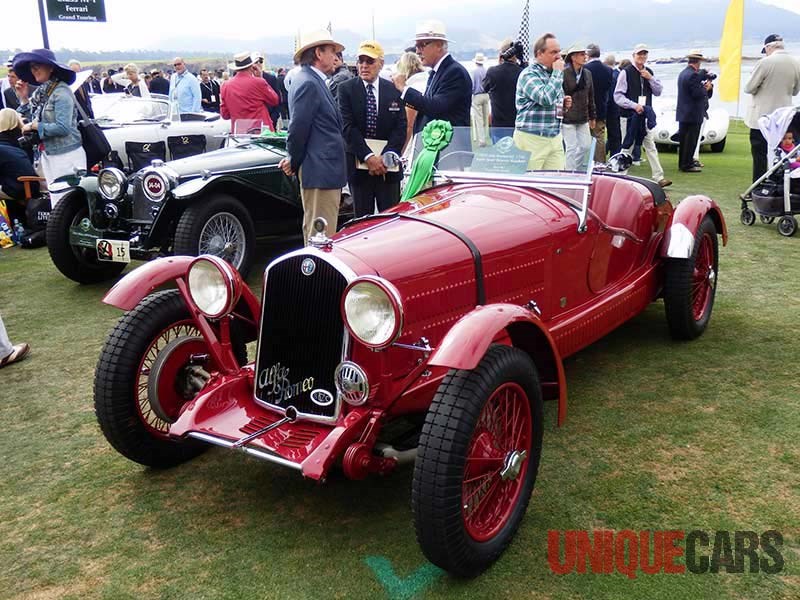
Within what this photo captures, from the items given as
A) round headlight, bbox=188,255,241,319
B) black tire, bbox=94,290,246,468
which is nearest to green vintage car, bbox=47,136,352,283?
black tire, bbox=94,290,246,468

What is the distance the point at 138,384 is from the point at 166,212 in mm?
2898

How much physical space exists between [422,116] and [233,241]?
1870 millimetres

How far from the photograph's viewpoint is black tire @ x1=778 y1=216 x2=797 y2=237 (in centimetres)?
679

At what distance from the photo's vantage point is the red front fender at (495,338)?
7.53 feet

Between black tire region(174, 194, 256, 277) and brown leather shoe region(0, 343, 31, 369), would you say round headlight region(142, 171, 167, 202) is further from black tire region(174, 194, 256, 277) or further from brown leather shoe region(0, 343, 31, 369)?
brown leather shoe region(0, 343, 31, 369)

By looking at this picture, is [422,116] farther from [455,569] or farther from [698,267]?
[455,569]

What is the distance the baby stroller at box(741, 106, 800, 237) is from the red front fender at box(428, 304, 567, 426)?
4927 mm

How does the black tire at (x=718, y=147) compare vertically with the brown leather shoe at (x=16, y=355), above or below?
above

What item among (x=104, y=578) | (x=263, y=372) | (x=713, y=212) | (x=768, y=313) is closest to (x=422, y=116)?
(x=713, y=212)

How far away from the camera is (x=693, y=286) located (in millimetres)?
4395

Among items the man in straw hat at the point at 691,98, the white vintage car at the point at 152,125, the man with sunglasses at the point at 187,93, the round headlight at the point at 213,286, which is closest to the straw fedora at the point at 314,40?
the round headlight at the point at 213,286

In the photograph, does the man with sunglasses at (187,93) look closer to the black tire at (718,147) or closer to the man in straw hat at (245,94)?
the man in straw hat at (245,94)

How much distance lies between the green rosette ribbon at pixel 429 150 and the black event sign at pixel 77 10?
11.9 metres

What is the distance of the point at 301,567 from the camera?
2.44 m
